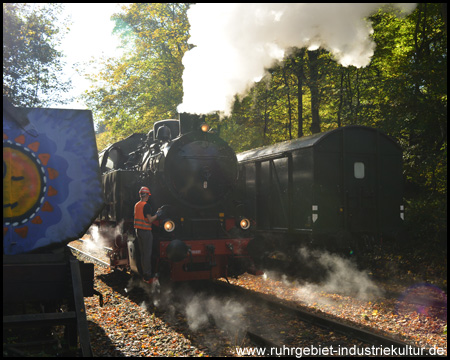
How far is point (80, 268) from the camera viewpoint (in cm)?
Result: 509

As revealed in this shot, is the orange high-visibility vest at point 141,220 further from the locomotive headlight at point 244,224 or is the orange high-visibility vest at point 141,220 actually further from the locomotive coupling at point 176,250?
the locomotive headlight at point 244,224

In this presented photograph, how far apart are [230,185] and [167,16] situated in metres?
16.4

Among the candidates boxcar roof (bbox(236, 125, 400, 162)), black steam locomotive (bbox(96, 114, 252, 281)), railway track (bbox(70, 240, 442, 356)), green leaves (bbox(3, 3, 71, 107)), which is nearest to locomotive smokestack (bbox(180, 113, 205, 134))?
black steam locomotive (bbox(96, 114, 252, 281))

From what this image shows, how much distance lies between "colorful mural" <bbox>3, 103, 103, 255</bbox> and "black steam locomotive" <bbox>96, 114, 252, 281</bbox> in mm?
2574

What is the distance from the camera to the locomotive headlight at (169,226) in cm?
790

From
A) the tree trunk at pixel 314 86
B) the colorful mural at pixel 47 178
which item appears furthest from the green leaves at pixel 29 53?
the colorful mural at pixel 47 178

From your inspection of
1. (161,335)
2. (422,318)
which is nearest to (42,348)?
(161,335)

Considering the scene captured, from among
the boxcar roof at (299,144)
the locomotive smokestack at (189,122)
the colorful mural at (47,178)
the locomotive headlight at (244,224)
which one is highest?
the locomotive smokestack at (189,122)

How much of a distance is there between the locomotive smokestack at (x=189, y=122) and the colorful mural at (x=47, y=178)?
3519mm

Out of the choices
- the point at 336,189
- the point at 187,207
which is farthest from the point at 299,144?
the point at 187,207

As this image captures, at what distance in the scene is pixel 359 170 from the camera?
10.4 meters

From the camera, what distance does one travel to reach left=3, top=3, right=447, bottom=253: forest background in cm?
1211

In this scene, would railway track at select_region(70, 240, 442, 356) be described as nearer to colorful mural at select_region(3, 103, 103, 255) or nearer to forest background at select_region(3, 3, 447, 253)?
colorful mural at select_region(3, 103, 103, 255)

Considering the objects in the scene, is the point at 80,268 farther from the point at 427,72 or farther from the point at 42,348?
the point at 427,72
